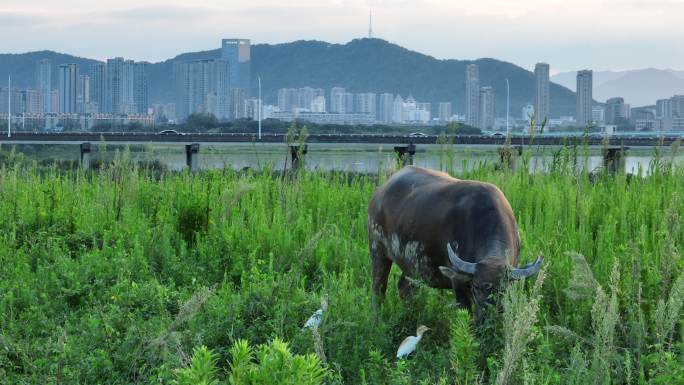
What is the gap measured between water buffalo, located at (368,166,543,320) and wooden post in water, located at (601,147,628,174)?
5.19 m

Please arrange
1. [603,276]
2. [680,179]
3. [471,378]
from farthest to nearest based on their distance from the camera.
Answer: [680,179] → [603,276] → [471,378]

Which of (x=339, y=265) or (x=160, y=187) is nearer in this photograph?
(x=339, y=265)

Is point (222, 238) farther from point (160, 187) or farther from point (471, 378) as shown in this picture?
point (471, 378)

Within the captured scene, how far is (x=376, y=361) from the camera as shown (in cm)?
518

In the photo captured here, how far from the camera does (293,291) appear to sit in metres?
6.61

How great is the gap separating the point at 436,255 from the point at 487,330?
0.70m

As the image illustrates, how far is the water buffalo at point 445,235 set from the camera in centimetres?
514

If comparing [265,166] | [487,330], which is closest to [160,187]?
[265,166]

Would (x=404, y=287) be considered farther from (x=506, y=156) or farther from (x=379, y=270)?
(x=506, y=156)

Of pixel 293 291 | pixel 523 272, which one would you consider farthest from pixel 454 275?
pixel 293 291

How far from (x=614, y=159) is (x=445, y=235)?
8.39 meters

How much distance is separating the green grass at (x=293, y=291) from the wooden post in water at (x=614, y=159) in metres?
0.49

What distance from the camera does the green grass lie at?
4562 millimetres

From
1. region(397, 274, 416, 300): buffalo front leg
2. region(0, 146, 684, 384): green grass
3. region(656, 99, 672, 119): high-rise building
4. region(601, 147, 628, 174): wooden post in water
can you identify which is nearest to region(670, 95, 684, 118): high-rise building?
region(656, 99, 672, 119): high-rise building
